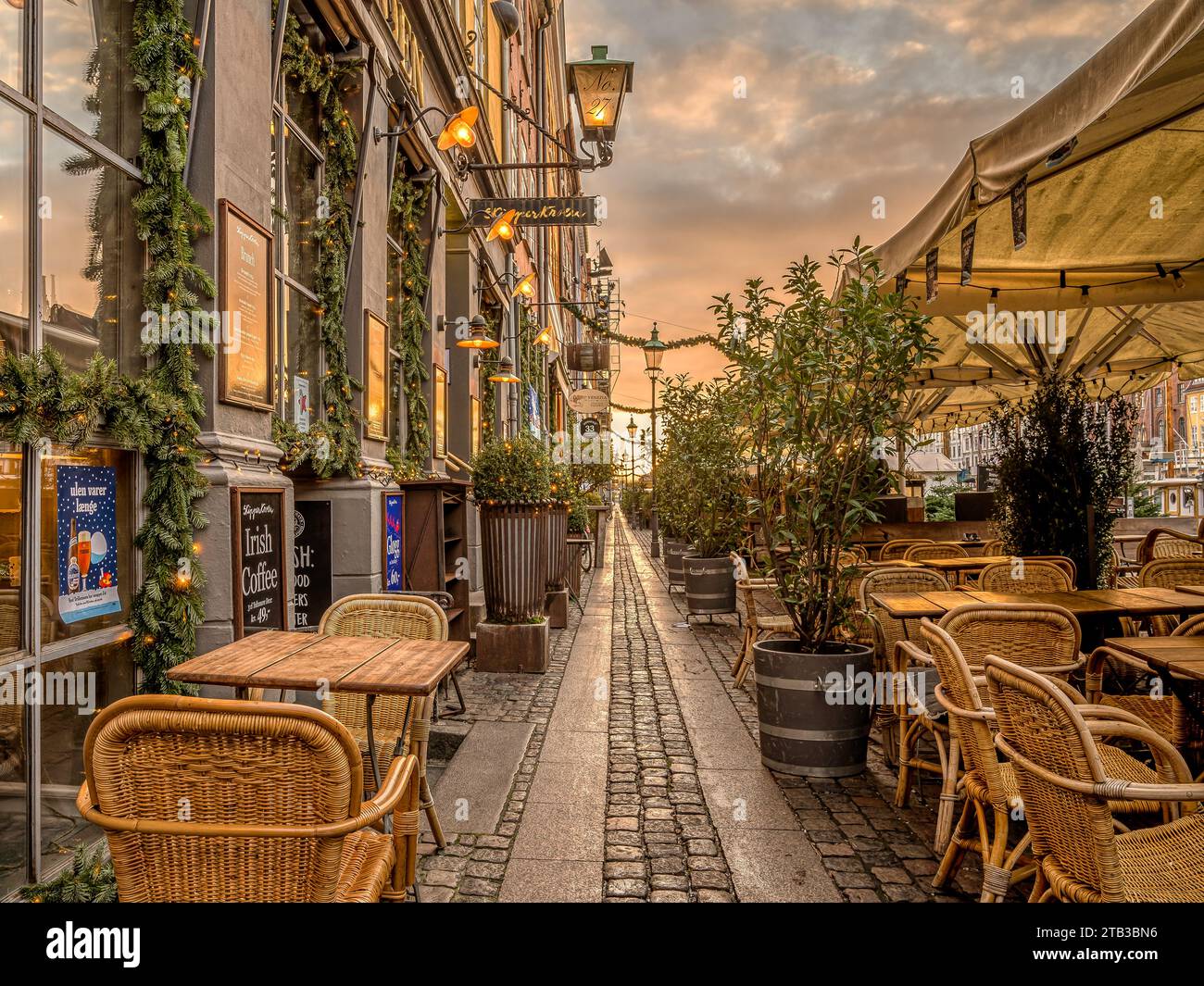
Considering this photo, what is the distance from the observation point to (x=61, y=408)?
290cm

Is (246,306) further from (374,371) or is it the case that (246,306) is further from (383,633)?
(374,371)

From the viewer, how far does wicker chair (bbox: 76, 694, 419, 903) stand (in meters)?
1.79

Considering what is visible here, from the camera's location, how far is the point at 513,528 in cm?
735

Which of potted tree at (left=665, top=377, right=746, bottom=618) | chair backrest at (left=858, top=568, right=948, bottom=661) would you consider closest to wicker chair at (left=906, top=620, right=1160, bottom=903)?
chair backrest at (left=858, top=568, right=948, bottom=661)

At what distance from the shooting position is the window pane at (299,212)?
5.70 m

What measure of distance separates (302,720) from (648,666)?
6.22m

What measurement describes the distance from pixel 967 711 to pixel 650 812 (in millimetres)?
Result: 1769

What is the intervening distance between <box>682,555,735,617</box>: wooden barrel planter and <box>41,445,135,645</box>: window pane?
760cm

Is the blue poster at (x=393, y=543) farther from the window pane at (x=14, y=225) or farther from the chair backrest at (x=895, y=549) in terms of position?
the chair backrest at (x=895, y=549)

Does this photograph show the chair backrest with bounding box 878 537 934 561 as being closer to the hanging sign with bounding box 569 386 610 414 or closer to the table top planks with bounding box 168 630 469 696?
the table top planks with bounding box 168 630 469 696

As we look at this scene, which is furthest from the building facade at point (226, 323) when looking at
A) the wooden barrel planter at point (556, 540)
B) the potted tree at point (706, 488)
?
the potted tree at point (706, 488)

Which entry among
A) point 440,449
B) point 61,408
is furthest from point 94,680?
point 440,449

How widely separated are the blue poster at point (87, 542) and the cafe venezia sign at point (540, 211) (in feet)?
21.9
